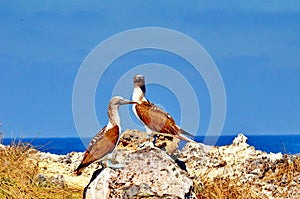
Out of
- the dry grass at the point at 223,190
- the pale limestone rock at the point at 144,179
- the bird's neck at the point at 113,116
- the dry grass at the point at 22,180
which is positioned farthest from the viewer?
the dry grass at the point at 223,190

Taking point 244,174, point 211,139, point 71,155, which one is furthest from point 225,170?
point 71,155

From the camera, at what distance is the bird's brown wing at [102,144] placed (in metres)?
9.93

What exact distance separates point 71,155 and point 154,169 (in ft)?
18.6

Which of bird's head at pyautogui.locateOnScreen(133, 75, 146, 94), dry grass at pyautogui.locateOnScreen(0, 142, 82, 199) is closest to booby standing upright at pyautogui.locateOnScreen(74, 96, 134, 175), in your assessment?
bird's head at pyautogui.locateOnScreen(133, 75, 146, 94)

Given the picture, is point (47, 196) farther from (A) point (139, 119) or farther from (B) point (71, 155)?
(B) point (71, 155)

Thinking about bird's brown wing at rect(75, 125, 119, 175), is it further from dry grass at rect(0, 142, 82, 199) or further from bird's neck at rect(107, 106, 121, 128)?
dry grass at rect(0, 142, 82, 199)

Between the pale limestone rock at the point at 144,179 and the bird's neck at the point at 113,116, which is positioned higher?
the bird's neck at the point at 113,116

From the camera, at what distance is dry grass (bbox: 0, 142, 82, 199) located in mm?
11766

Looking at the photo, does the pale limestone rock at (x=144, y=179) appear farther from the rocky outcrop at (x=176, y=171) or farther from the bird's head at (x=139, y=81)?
the bird's head at (x=139, y=81)

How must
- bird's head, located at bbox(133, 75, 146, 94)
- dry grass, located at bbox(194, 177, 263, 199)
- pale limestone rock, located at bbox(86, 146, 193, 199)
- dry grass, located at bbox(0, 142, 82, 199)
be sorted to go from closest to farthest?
pale limestone rock, located at bbox(86, 146, 193, 199) < bird's head, located at bbox(133, 75, 146, 94) < dry grass, located at bbox(0, 142, 82, 199) < dry grass, located at bbox(194, 177, 263, 199)

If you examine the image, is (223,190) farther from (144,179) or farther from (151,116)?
(144,179)

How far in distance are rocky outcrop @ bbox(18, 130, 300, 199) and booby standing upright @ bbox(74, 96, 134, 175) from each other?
0.34m

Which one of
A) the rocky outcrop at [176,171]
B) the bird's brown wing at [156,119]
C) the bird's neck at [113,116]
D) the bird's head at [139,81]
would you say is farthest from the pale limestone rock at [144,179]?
the bird's head at [139,81]

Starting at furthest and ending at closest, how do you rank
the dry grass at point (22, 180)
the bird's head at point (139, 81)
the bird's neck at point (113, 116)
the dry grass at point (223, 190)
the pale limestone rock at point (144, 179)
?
1. the dry grass at point (223, 190)
2. the dry grass at point (22, 180)
3. the bird's head at point (139, 81)
4. the pale limestone rock at point (144, 179)
5. the bird's neck at point (113, 116)
